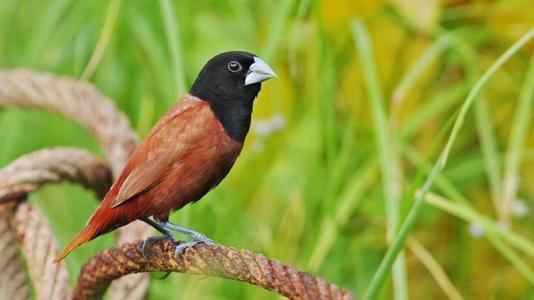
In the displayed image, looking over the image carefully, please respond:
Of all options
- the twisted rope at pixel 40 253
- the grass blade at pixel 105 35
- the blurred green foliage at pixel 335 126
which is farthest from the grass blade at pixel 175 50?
the blurred green foliage at pixel 335 126

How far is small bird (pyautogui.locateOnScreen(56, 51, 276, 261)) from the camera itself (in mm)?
630

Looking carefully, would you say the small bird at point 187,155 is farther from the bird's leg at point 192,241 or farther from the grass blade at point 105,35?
the grass blade at point 105,35

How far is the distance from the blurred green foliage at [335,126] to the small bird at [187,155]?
24.9 inches

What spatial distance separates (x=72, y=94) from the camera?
846 millimetres

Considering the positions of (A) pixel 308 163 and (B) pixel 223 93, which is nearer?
(B) pixel 223 93

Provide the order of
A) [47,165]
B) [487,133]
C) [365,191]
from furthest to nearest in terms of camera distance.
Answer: [365,191], [487,133], [47,165]

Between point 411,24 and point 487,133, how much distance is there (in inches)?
7.5

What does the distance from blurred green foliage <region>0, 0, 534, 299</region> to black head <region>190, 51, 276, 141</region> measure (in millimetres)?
627

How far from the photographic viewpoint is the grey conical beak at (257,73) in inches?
25.2

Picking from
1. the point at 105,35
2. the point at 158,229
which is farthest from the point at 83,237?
the point at 105,35

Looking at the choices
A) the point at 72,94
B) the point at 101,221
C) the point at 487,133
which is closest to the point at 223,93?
the point at 101,221

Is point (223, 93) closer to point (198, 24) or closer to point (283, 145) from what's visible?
point (283, 145)

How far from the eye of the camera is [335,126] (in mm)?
1454

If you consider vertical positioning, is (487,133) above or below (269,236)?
above
